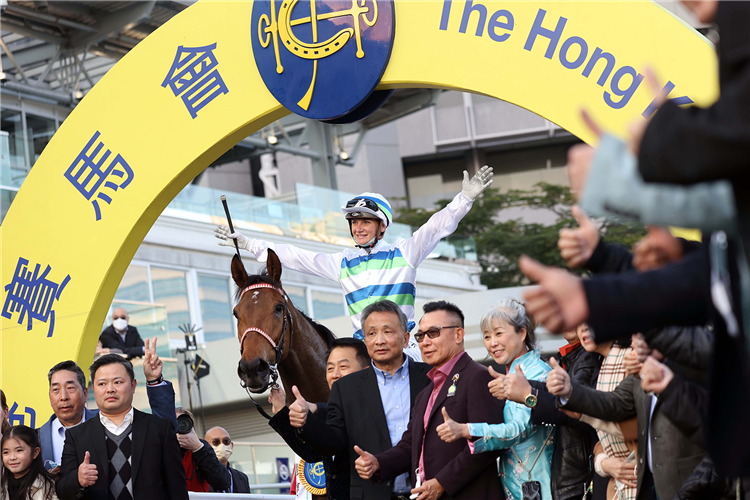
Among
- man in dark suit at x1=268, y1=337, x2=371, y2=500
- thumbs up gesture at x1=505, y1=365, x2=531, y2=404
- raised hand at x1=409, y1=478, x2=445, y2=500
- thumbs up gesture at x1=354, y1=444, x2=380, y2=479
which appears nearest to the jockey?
man in dark suit at x1=268, y1=337, x2=371, y2=500

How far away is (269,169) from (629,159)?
23.7 m

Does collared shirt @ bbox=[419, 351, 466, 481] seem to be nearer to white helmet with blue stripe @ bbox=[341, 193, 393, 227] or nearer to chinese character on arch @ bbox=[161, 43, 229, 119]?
white helmet with blue stripe @ bbox=[341, 193, 393, 227]

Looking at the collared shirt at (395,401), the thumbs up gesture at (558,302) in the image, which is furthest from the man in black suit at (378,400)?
the thumbs up gesture at (558,302)

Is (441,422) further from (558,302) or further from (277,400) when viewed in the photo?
(558,302)

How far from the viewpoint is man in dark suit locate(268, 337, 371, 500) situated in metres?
4.11

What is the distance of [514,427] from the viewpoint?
12.6ft

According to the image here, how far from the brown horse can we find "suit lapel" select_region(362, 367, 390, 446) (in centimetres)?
74

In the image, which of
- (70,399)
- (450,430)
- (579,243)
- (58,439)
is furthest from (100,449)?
(579,243)

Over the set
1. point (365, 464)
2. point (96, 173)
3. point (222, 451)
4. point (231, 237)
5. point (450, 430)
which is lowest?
point (222, 451)

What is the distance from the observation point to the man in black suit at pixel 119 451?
4352 mm

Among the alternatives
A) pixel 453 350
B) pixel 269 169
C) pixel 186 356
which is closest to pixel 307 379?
pixel 453 350

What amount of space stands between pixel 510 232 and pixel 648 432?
69.2 feet

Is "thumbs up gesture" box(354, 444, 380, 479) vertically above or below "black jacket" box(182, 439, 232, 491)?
above

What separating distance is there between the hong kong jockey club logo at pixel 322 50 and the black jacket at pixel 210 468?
218cm
